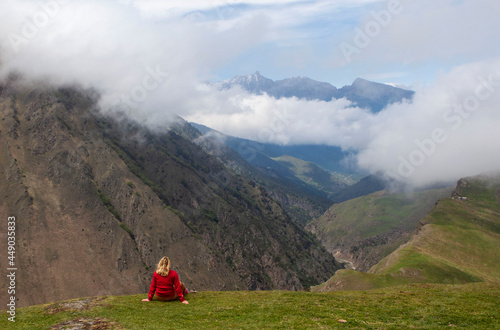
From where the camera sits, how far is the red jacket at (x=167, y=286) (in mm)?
26166

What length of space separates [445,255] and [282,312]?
127667 millimetres

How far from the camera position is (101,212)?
137625mm

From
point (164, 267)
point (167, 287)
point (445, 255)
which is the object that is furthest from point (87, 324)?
point (445, 255)

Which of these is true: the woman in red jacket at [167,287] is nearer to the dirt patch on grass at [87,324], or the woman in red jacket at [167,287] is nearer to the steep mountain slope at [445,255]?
the dirt patch on grass at [87,324]

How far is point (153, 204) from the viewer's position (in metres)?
153

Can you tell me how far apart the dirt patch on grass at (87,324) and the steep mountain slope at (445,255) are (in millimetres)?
73982

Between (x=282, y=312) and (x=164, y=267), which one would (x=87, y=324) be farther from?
(x=282, y=312)

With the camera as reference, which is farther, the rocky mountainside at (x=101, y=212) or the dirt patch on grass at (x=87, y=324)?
the rocky mountainside at (x=101, y=212)

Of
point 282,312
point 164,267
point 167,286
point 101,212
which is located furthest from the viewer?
point 101,212

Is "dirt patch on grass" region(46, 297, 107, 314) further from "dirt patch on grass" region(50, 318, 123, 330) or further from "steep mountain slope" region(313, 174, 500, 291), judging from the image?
"steep mountain slope" region(313, 174, 500, 291)

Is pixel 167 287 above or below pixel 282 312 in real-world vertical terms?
above

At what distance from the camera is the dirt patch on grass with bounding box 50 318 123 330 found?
21484 millimetres

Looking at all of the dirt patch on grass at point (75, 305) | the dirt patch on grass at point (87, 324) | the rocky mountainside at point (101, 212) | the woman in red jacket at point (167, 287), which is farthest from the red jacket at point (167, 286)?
the rocky mountainside at point (101, 212)

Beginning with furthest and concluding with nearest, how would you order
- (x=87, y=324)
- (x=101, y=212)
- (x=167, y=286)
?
(x=101, y=212) < (x=167, y=286) < (x=87, y=324)
